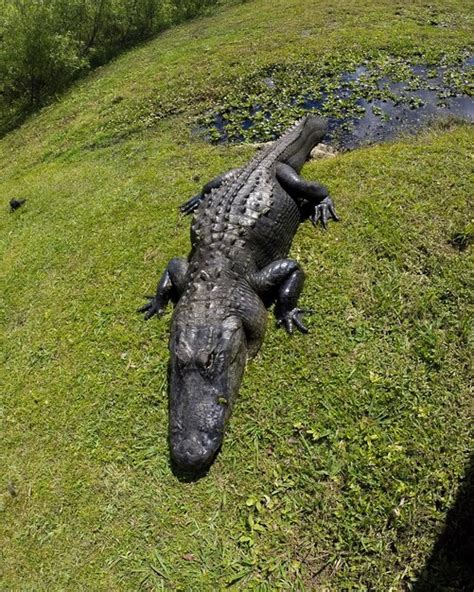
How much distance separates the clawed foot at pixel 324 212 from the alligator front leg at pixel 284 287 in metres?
1.30

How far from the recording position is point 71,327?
574cm

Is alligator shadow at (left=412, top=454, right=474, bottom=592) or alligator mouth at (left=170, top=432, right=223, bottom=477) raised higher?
alligator mouth at (left=170, top=432, right=223, bottom=477)

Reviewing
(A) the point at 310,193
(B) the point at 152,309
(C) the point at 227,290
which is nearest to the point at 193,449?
(C) the point at 227,290

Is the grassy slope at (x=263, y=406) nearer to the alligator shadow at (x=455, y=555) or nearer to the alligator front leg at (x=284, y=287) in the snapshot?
the alligator shadow at (x=455, y=555)

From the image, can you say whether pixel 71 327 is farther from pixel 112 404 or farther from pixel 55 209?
pixel 55 209

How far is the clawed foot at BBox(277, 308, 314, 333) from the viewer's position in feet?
15.2

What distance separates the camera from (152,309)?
17.5ft

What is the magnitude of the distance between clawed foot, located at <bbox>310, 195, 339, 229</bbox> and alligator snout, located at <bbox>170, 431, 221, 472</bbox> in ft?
11.2

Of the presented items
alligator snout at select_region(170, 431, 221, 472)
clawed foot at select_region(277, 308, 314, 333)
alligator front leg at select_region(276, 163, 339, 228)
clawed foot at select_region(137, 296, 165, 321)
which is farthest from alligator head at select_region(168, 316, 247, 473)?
alligator front leg at select_region(276, 163, 339, 228)

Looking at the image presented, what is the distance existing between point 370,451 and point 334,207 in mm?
3557

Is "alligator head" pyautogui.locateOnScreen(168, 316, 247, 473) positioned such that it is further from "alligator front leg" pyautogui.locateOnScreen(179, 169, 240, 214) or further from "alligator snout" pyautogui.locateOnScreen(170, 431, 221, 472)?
"alligator front leg" pyautogui.locateOnScreen(179, 169, 240, 214)

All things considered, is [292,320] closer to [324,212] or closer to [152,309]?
[152,309]

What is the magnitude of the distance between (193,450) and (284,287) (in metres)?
2.02

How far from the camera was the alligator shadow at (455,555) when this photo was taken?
2.94m
